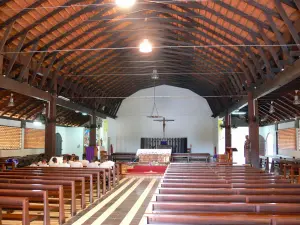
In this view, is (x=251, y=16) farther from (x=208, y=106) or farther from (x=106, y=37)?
(x=208, y=106)

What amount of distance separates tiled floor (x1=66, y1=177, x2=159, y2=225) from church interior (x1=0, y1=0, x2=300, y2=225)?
0.04 meters

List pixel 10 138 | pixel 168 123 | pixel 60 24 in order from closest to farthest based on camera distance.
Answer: pixel 60 24 → pixel 10 138 → pixel 168 123

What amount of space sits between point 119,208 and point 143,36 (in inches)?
304

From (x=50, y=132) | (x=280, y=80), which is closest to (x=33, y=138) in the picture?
(x=50, y=132)

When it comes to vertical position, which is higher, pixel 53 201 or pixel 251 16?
pixel 251 16

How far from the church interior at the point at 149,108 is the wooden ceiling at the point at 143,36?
0.04 metres

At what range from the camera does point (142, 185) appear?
34.5 ft

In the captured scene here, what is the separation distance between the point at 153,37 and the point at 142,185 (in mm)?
5819

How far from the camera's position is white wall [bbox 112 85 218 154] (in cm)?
2419

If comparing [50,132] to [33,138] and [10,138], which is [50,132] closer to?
[10,138]

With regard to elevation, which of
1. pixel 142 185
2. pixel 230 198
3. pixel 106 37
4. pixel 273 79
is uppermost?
pixel 106 37

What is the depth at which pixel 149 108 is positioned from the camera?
24.7 meters

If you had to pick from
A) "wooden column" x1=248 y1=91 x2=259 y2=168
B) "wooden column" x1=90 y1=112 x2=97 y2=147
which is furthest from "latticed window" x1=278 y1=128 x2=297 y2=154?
"wooden column" x1=90 y1=112 x2=97 y2=147

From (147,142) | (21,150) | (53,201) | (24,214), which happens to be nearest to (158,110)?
(147,142)
